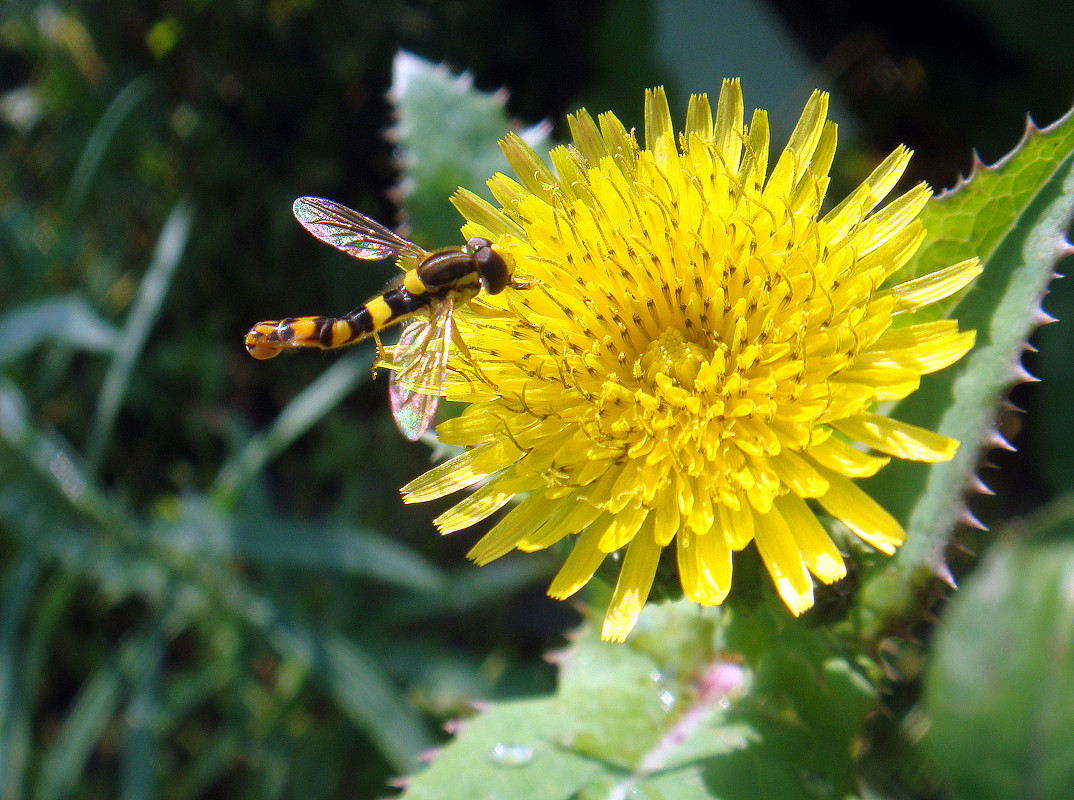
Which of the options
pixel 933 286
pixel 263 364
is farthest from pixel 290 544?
pixel 933 286

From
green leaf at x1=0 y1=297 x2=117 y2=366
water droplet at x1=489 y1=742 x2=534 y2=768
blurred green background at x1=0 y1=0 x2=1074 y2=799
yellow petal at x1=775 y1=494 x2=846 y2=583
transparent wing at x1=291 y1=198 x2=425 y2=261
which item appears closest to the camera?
yellow petal at x1=775 y1=494 x2=846 y2=583

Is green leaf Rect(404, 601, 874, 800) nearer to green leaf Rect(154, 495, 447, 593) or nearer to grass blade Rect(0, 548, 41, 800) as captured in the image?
green leaf Rect(154, 495, 447, 593)

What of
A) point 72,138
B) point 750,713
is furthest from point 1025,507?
point 72,138

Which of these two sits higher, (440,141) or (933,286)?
(440,141)

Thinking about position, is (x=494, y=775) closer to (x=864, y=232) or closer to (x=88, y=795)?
(x=864, y=232)

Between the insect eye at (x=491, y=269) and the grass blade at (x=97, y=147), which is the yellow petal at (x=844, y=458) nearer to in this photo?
the insect eye at (x=491, y=269)

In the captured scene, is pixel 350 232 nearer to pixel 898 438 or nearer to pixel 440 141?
pixel 440 141

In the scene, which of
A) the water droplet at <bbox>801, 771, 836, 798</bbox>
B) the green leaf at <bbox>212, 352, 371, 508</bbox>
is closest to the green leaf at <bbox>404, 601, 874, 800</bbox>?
the water droplet at <bbox>801, 771, 836, 798</bbox>
